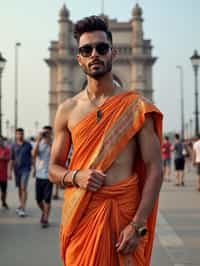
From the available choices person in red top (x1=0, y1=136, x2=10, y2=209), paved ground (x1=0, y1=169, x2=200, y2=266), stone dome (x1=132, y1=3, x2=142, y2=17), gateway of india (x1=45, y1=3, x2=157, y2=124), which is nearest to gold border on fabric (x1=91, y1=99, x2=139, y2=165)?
paved ground (x1=0, y1=169, x2=200, y2=266)

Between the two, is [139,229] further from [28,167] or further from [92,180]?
[28,167]

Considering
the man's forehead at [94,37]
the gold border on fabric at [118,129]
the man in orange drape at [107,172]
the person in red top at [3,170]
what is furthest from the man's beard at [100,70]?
the person in red top at [3,170]

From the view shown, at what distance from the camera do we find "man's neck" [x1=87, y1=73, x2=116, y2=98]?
8.36ft

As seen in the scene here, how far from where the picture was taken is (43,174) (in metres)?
8.98

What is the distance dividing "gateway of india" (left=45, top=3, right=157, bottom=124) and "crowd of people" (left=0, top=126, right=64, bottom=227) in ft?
176

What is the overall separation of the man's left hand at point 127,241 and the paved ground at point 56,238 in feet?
11.2

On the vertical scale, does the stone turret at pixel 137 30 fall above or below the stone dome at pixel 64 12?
below

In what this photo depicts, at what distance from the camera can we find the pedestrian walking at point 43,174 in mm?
8398

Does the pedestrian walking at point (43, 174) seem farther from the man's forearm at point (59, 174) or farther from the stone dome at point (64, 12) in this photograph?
the stone dome at point (64, 12)

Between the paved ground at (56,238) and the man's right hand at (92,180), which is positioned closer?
the man's right hand at (92,180)

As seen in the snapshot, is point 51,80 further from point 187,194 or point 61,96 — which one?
point 187,194

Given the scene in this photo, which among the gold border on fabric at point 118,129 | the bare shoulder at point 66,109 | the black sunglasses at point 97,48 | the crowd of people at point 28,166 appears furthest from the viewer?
the crowd of people at point 28,166

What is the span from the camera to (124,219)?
2.34 meters

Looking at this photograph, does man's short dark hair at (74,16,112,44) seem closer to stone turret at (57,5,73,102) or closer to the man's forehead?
the man's forehead
